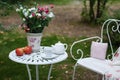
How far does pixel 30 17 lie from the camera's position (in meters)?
3.89

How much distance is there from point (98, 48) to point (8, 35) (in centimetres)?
337

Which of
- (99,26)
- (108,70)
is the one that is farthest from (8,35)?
(108,70)

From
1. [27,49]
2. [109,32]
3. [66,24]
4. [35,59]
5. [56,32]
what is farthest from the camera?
[66,24]

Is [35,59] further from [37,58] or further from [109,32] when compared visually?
[109,32]

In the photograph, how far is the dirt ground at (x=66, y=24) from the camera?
7480 millimetres

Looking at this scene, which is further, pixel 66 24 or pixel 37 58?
pixel 66 24

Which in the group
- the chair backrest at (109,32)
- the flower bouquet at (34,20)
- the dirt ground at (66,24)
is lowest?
the dirt ground at (66,24)

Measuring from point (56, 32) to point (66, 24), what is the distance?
846 mm

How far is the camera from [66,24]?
826cm

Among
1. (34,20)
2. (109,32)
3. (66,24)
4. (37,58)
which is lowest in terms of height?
(66,24)

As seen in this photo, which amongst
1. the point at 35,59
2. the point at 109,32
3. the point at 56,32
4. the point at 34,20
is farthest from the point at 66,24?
the point at 35,59

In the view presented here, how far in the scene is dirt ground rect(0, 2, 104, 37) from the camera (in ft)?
24.5

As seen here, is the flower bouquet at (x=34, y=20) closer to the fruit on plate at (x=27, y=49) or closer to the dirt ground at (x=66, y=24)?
the fruit on plate at (x=27, y=49)

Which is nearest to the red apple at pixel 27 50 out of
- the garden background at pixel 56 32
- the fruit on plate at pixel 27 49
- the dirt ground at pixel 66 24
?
the fruit on plate at pixel 27 49
